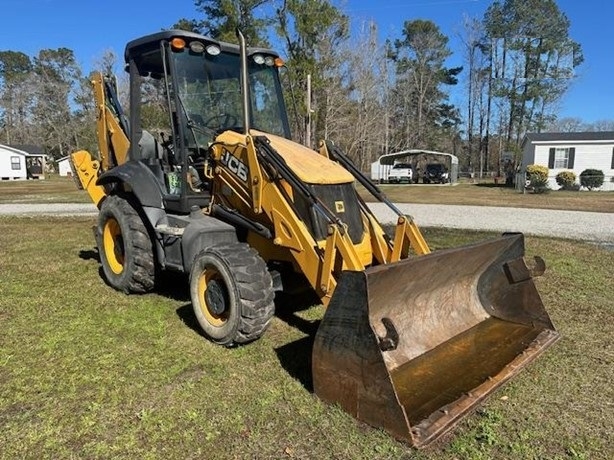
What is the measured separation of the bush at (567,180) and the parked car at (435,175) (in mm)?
8742

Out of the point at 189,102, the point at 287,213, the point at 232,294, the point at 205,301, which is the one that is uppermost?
the point at 189,102

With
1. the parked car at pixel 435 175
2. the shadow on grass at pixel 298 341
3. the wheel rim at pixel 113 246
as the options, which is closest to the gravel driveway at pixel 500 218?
the shadow on grass at pixel 298 341

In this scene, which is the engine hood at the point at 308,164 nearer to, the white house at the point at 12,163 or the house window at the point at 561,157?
the house window at the point at 561,157

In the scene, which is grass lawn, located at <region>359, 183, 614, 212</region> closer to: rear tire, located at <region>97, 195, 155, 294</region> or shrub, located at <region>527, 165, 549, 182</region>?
shrub, located at <region>527, 165, 549, 182</region>

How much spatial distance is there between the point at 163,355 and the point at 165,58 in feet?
9.51

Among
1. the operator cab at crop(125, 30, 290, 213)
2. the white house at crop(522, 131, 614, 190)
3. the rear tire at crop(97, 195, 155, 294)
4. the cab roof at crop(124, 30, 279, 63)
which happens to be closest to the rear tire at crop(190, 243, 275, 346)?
the operator cab at crop(125, 30, 290, 213)

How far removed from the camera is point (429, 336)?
161 inches

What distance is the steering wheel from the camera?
17.3 feet

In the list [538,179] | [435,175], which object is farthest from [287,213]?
[435,175]

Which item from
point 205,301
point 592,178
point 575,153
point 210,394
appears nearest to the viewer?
point 210,394

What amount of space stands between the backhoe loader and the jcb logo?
0.05ft

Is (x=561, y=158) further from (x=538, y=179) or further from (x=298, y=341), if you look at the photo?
(x=298, y=341)

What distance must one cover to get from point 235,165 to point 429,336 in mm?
2259

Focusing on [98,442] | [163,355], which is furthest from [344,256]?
[98,442]
